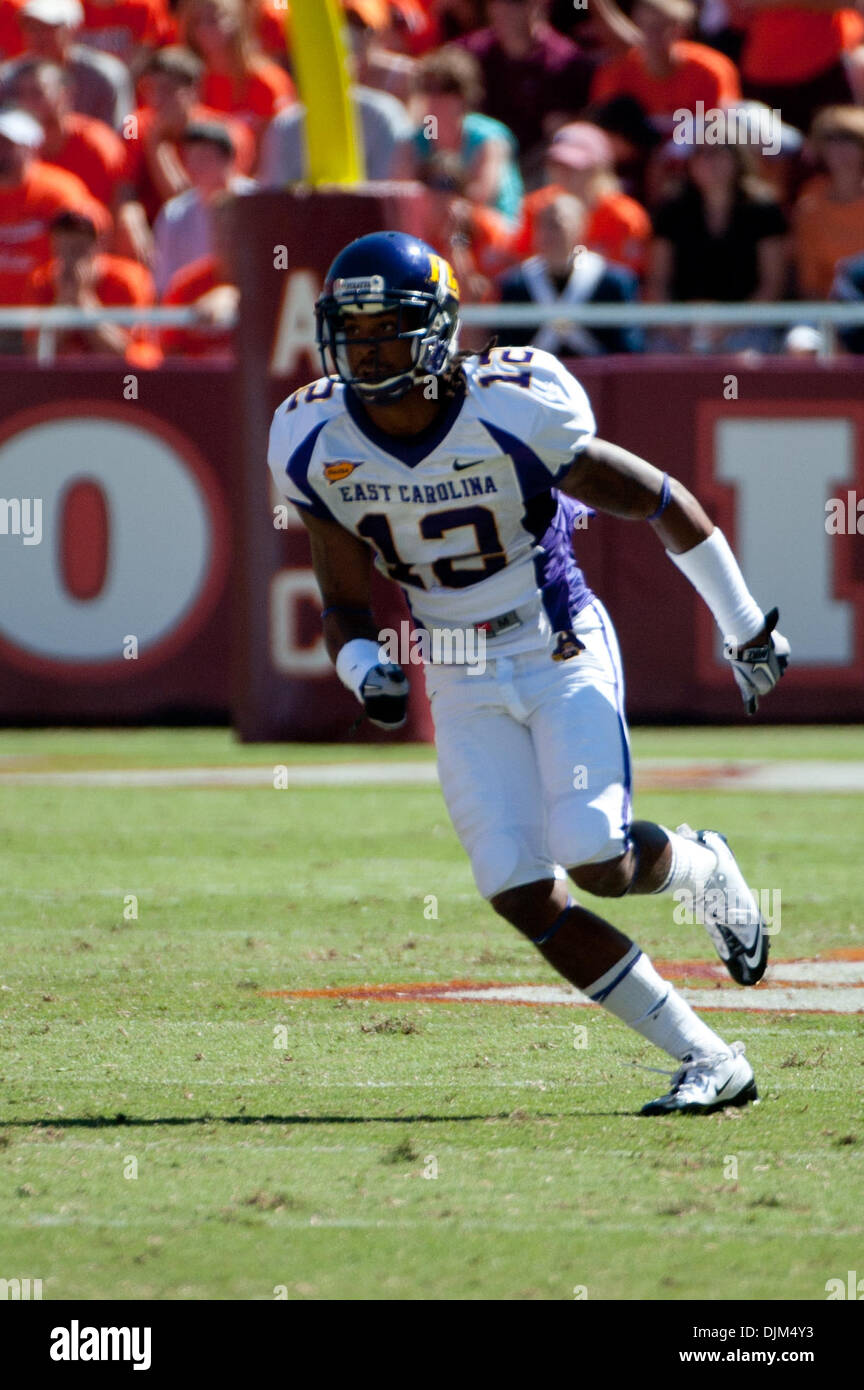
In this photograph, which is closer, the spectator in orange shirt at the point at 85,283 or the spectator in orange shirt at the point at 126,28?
the spectator in orange shirt at the point at 85,283

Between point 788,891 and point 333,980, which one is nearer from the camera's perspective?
point 333,980

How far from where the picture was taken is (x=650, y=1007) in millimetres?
4641

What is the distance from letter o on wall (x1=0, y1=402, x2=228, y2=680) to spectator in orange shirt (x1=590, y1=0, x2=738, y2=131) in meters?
3.42

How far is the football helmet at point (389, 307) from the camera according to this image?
4.68 m

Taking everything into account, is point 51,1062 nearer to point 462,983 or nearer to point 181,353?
point 462,983

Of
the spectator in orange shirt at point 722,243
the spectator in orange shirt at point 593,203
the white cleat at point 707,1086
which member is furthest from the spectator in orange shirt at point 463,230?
the white cleat at point 707,1086

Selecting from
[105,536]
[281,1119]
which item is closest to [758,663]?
[281,1119]

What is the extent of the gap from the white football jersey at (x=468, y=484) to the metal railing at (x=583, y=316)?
6229 mm

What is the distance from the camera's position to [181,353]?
1229 centimetres

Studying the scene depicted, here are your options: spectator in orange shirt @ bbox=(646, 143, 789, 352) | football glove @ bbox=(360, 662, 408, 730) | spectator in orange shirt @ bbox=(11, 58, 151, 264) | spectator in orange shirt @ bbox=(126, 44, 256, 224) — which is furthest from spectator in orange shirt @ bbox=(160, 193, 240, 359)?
football glove @ bbox=(360, 662, 408, 730)

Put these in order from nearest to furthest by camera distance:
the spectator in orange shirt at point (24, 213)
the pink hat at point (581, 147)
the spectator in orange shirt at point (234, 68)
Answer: the pink hat at point (581, 147), the spectator in orange shirt at point (24, 213), the spectator in orange shirt at point (234, 68)

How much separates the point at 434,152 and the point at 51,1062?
8.18 m

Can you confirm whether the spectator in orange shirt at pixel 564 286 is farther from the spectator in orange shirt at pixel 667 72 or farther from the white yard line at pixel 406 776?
the white yard line at pixel 406 776
